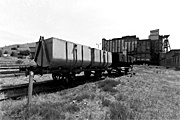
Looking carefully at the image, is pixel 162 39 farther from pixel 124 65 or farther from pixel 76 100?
pixel 76 100

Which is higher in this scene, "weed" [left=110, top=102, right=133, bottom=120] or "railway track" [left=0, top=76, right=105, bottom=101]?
"railway track" [left=0, top=76, right=105, bottom=101]

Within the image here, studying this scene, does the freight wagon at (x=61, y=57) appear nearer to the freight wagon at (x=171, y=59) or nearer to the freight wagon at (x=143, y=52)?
the freight wagon at (x=171, y=59)

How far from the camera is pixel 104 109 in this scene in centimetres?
480

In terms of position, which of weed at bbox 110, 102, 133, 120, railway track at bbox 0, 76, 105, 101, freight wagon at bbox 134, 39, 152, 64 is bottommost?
weed at bbox 110, 102, 133, 120

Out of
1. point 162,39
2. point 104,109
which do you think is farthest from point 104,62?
point 162,39

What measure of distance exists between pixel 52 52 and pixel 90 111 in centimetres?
390

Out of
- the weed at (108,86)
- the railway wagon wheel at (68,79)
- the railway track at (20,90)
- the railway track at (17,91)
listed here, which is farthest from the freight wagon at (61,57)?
the weed at (108,86)

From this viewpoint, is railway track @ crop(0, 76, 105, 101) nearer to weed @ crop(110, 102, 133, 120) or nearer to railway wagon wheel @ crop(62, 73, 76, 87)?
railway wagon wheel @ crop(62, 73, 76, 87)

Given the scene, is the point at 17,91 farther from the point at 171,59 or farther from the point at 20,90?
the point at 171,59

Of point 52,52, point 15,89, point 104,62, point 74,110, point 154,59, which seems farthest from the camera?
point 154,59

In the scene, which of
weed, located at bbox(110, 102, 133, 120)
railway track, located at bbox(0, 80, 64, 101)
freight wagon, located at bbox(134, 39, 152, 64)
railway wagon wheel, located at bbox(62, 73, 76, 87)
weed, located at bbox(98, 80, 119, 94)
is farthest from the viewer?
freight wagon, located at bbox(134, 39, 152, 64)

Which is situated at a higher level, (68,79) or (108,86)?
(68,79)

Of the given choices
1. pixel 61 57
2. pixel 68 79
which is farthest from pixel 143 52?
pixel 61 57

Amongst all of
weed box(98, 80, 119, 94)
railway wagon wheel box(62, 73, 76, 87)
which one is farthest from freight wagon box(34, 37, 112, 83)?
weed box(98, 80, 119, 94)
